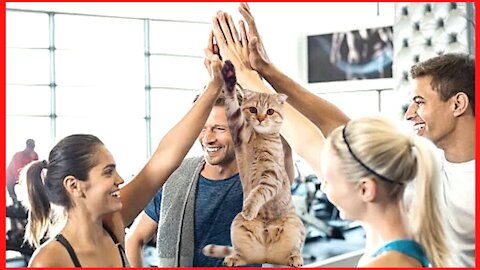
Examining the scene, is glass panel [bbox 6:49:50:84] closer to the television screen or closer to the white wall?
the white wall

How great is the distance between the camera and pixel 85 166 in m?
1.85

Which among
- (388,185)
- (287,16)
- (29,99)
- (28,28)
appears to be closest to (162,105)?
(29,99)

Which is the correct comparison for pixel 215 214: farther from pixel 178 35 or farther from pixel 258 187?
pixel 178 35

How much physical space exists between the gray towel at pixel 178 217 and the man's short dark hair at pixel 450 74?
64 centimetres

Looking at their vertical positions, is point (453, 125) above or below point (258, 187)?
above

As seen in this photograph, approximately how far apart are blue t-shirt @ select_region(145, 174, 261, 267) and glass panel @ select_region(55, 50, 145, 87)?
17.1 feet

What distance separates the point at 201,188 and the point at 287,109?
0.31m

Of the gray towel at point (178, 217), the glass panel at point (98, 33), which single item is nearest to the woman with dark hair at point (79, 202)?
the gray towel at point (178, 217)

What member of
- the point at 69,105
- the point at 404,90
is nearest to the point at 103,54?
the point at 69,105

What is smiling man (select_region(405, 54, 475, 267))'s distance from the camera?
214 cm

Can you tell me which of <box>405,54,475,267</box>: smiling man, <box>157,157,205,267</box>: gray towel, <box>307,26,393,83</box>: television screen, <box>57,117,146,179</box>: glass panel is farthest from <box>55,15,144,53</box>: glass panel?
<box>405,54,475,267</box>: smiling man

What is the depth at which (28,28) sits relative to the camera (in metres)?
7.78

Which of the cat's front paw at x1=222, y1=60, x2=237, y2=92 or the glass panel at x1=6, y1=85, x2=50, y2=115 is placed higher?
the glass panel at x1=6, y1=85, x2=50, y2=115

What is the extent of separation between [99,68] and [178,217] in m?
5.32
